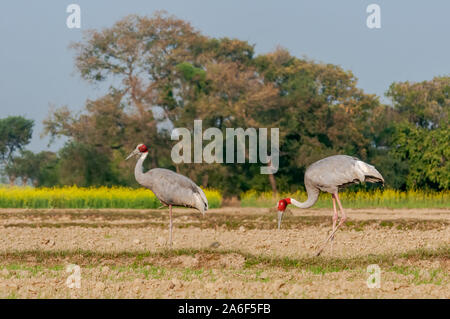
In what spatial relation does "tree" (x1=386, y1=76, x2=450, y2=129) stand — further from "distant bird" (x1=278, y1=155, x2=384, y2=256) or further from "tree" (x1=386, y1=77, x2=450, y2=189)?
"distant bird" (x1=278, y1=155, x2=384, y2=256)

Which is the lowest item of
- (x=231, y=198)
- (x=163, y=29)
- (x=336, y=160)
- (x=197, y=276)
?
(x=231, y=198)

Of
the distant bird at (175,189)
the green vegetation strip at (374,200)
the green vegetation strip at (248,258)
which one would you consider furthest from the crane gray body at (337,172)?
the green vegetation strip at (374,200)

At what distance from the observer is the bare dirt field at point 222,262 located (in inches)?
269

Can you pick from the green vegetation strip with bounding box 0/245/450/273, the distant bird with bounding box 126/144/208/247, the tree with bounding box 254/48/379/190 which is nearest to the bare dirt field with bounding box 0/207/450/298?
the green vegetation strip with bounding box 0/245/450/273

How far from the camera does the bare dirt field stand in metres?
6.83

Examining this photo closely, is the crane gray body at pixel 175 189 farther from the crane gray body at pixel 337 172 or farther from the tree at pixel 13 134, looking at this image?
the tree at pixel 13 134

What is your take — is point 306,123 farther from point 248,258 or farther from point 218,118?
point 248,258

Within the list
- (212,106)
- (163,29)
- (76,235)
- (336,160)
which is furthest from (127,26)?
(336,160)

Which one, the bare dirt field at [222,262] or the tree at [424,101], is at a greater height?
the tree at [424,101]

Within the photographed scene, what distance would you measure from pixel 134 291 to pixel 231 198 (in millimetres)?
29796

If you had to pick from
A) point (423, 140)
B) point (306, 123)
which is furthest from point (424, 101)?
point (306, 123)

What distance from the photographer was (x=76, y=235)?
1382 cm

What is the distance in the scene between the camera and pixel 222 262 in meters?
9.42
